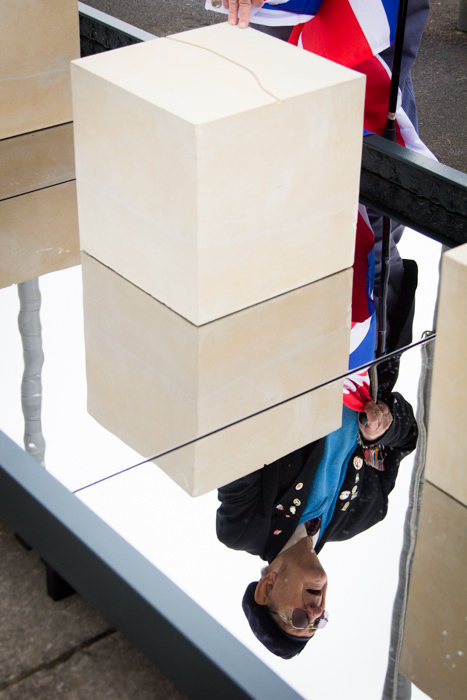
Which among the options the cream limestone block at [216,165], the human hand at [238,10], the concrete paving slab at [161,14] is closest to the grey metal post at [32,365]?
the cream limestone block at [216,165]

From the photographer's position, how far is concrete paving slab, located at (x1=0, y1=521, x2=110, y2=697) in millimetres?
1051

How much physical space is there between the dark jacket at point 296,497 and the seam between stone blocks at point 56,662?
20 cm

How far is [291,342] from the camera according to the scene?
1290mm

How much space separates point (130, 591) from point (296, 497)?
261 mm

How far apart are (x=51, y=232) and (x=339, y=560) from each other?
0.83m

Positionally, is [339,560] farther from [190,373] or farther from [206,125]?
[206,125]

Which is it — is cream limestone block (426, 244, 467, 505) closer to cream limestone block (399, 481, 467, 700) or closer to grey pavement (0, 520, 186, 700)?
cream limestone block (399, 481, 467, 700)

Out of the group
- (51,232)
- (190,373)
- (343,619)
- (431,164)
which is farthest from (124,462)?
(431,164)

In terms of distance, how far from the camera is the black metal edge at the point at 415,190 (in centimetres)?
166

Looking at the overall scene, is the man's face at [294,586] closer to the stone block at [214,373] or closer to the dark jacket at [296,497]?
the dark jacket at [296,497]

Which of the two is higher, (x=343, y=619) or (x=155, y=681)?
(x=343, y=619)

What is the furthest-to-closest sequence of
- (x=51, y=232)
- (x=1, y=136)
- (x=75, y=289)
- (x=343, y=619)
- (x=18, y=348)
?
1. (x=1, y=136)
2. (x=51, y=232)
3. (x=75, y=289)
4. (x=18, y=348)
5. (x=343, y=619)

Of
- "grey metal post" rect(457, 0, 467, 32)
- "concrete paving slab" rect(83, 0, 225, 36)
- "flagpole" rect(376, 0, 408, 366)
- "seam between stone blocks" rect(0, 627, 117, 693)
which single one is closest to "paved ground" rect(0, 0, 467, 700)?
"seam between stone blocks" rect(0, 627, 117, 693)

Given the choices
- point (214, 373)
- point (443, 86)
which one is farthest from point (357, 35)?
point (443, 86)
